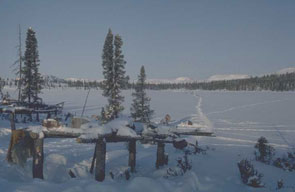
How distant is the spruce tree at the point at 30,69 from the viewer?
105 feet

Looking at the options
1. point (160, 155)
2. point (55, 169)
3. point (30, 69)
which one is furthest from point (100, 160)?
point (30, 69)

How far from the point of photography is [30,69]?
3238 centimetres

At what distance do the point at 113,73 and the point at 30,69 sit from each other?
1210 cm

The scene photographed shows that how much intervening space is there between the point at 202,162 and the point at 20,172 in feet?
23.4

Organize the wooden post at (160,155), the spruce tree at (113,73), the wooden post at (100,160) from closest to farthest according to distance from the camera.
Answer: the wooden post at (100,160), the wooden post at (160,155), the spruce tree at (113,73)

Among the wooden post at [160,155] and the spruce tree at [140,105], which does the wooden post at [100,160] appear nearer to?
the wooden post at [160,155]

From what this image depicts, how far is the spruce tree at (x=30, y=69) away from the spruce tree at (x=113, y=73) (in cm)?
1036

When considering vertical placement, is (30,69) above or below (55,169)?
above

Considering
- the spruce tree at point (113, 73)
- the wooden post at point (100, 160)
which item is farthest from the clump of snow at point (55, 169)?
the spruce tree at point (113, 73)

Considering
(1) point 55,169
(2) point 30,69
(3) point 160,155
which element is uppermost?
(2) point 30,69

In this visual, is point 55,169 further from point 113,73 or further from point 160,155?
point 113,73

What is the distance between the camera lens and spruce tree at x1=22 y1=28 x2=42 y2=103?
3206 centimetres

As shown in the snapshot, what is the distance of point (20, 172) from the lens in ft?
26.8

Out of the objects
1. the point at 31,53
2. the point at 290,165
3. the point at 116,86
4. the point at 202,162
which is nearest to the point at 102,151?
the point at 202,162
